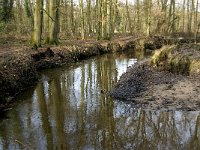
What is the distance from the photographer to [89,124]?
8805 mm

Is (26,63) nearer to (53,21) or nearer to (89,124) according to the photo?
(89,124)

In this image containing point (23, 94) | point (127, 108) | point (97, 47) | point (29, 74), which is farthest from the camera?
point (97, 47)

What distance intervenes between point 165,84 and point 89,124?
480 cm

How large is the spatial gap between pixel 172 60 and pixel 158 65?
0.86 m

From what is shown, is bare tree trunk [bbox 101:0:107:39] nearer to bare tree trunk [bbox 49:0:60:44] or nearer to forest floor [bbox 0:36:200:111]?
bare tree trunk [bbox 49:0:60:44]

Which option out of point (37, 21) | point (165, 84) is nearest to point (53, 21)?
point (37, 21)

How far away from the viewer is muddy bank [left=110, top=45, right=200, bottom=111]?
34.1ft

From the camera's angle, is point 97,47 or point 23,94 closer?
point 23,94

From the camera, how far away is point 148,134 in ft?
26.1

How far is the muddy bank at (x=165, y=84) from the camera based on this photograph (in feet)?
34.1

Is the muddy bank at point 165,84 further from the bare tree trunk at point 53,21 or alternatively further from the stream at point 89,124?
the bare tree trunk at point 53,21

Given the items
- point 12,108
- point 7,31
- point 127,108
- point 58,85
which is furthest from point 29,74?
point 7,31

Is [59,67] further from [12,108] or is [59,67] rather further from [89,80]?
[12,108]

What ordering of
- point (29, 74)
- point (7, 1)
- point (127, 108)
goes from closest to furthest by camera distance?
point (127, 108)
point (29, 74)
point (7, 1)
